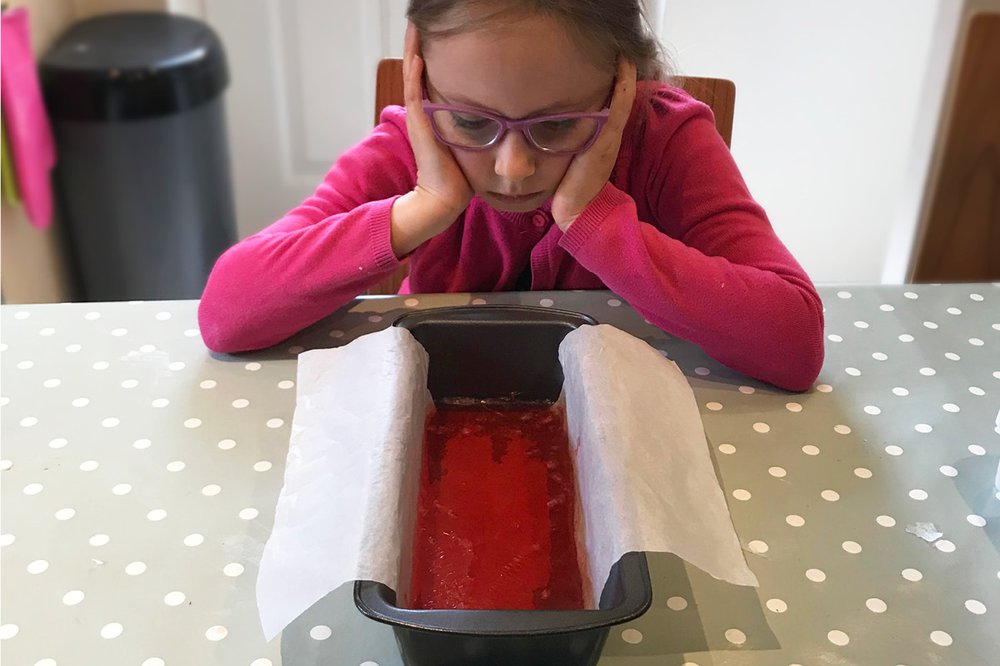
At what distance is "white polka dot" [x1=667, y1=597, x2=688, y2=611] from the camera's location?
0.57m

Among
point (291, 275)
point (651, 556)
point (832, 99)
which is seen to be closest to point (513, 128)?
point (291, 275)

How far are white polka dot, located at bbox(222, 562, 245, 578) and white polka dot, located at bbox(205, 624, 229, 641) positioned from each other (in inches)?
1.7

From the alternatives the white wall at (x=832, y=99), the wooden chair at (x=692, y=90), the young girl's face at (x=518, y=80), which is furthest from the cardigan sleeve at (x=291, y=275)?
the white wall at (x=832, y=99)

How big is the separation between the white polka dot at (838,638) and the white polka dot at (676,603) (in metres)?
0.09

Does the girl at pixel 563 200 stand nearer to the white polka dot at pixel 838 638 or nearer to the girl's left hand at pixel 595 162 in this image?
the girl's left hand at pixel 595 162

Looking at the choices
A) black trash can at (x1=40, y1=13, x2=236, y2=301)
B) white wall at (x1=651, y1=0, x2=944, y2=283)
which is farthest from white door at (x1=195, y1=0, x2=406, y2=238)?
white wall at (x1=651, y1=0, x2=944, y2=283)

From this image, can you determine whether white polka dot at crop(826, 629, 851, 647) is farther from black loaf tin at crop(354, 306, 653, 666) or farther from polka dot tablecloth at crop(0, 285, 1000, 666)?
black loaf tin at crop(354, 306, 653, 666)

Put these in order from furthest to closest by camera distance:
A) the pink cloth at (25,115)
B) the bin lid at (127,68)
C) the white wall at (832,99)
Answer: the white wall at (832,99) < the bin lid at (127,68) < the pink cloth at (25,115)

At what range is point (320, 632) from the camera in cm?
55

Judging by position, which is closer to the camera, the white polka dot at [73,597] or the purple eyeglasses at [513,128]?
the white polka dot at [73,597]

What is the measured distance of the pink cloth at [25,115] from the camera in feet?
4.99

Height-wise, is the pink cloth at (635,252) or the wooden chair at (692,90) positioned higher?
the wooden chair at (692,90)

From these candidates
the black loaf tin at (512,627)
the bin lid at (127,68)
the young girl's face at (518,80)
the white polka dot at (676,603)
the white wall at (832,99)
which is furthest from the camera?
the white wall at (832,99)

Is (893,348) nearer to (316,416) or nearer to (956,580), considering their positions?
(956,580)
